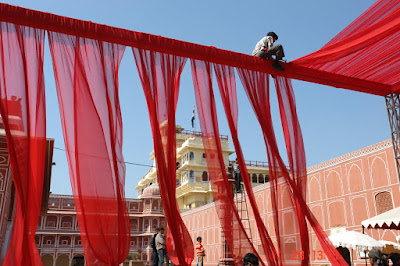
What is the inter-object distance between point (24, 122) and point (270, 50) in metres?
2.84

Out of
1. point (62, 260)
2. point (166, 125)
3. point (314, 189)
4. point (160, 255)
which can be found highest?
point (314, 189)

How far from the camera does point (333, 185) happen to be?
14359mm

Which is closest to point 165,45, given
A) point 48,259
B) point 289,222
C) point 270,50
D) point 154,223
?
point 270,50

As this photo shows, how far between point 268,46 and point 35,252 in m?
3.35

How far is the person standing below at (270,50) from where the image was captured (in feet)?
14.2

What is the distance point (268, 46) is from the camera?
173 inches

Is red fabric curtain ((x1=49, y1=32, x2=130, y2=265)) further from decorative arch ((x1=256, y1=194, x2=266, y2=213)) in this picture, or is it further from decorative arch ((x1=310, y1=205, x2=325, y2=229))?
decorative arch ((x1=256, y1=194, x2=266, y2=213))

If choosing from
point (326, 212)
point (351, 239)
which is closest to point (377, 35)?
point (351, 239)

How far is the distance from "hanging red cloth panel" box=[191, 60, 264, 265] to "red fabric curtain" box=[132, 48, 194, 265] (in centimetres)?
28

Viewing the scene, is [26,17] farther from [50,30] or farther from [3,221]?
[3,221]

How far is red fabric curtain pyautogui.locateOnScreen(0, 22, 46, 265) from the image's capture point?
2.83m

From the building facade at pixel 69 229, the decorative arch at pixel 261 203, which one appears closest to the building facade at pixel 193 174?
the building facade at pixel 69 229

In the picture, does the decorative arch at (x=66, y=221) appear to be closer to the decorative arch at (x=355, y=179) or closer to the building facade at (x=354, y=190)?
the building facade at (x=354, y=190)

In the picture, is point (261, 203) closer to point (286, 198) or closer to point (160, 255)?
point (160, 255)
